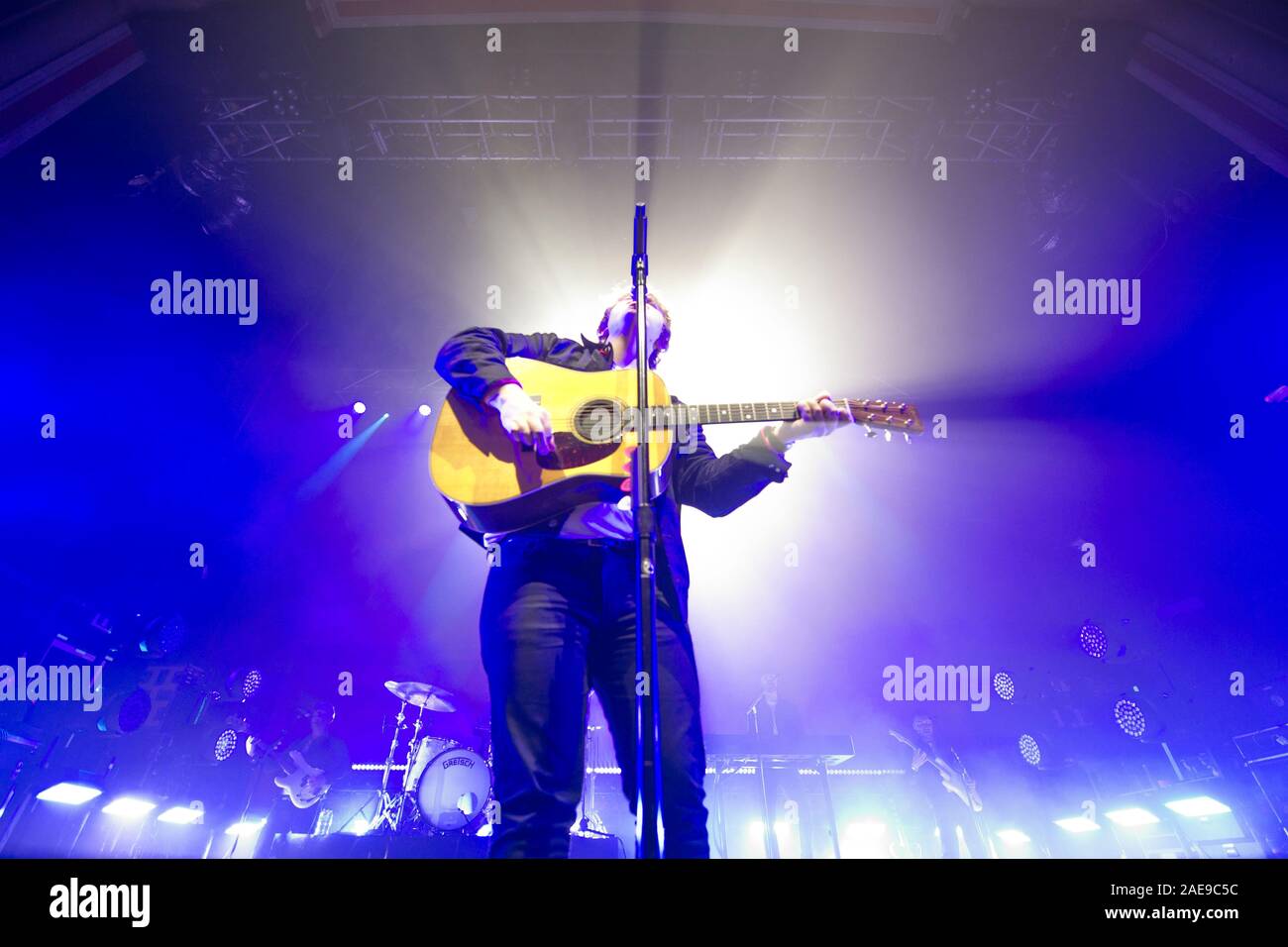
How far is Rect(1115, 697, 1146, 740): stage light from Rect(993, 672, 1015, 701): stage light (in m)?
0.58

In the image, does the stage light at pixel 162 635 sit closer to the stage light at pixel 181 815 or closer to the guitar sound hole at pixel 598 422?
the stage light at pixel 181 815

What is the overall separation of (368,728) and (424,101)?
4071mm

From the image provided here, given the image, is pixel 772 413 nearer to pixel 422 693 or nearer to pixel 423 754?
pixel 422 693

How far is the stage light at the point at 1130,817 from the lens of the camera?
4379mm

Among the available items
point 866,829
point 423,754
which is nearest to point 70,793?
point 423,754

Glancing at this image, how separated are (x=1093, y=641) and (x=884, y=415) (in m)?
3.26

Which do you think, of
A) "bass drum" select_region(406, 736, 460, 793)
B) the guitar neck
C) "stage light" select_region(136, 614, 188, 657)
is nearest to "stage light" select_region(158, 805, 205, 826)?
"stage light" select_region(136, 614, 188, 657)

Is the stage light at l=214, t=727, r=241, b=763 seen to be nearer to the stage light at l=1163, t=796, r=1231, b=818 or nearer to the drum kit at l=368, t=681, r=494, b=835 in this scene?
the drum kit at l=368, t=681, r=494, b=835

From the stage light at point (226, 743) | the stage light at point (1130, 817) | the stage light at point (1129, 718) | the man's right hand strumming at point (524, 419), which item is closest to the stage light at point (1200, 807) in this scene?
the stage light at point (1130, 817)

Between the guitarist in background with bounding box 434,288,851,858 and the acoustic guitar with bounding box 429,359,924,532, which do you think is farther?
the acoustic guitar with bounding box 429,359,924,532

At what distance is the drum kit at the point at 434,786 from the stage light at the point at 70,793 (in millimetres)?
1695

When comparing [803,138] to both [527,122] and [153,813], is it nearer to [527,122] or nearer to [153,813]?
[527,122]

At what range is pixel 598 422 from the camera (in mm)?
2486

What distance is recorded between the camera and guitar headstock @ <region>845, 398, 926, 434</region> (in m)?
2.50
